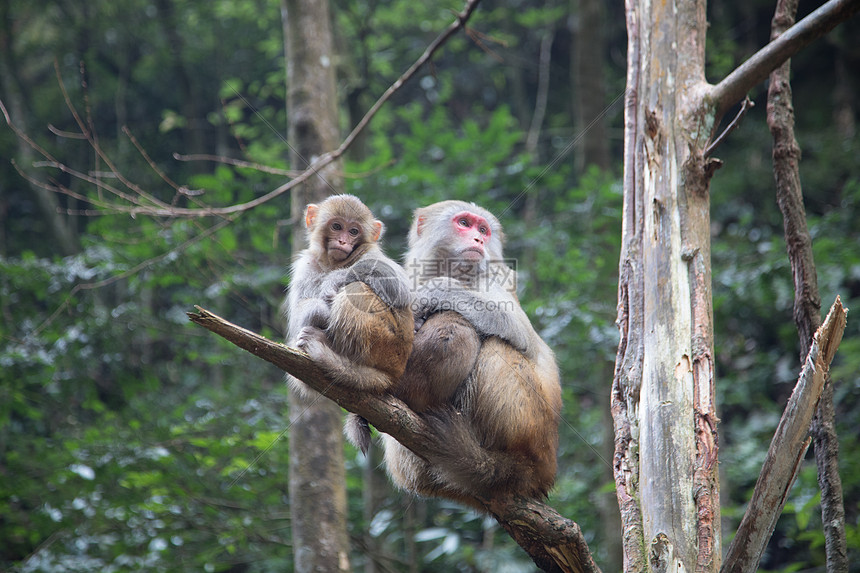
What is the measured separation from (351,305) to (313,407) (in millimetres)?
2144

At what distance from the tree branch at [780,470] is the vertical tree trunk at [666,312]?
122mm

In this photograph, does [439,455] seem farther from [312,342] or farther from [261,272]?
[261,272]

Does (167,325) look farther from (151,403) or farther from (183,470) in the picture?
(183,470)

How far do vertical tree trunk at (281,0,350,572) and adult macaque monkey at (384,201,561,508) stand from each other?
142 centimetres

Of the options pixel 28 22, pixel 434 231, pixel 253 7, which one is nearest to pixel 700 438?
pixel 434 231

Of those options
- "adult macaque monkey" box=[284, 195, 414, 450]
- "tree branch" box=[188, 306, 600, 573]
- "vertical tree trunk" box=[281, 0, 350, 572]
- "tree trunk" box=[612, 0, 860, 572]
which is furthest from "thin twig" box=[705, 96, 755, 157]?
"vertical tree trunk" box=[281, 0, 350, 572]

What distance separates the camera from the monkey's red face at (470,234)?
4.13 meters

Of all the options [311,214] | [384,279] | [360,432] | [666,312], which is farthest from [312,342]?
[666,312]

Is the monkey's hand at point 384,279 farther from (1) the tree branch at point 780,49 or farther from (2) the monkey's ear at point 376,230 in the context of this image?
(1) the tree branch at point 780,49

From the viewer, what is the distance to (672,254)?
331 cm

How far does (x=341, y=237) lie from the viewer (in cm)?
354

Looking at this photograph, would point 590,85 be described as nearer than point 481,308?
No

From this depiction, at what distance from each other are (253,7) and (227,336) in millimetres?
10525

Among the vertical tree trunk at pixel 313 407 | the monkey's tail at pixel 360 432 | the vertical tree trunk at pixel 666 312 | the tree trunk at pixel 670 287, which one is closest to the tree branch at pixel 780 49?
the tree trunk at pixel 670 287
